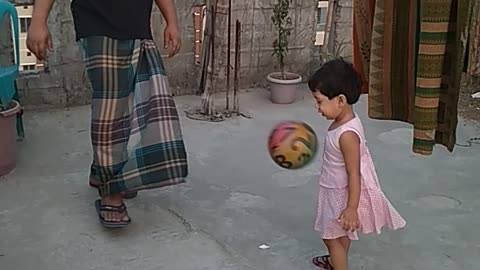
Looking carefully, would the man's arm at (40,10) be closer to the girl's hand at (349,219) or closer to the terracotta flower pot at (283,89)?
the girl's hand at (349,219)

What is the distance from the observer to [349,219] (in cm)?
249

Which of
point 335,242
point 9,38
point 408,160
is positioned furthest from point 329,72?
point 9,38

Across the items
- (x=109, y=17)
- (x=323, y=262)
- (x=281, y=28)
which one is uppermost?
(x=109, y=17)

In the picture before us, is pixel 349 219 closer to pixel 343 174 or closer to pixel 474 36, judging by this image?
pixel 343 174

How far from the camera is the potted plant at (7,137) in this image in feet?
11.6

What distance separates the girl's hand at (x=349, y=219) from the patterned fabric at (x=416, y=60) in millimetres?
294

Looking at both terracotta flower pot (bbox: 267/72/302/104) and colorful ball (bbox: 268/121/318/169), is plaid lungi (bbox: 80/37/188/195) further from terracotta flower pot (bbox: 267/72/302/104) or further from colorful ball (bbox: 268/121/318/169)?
terracotta flower pot (bbox: 267/72/302/104)

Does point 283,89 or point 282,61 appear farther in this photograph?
point 282,61

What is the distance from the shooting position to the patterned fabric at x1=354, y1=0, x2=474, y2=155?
7.51 feet

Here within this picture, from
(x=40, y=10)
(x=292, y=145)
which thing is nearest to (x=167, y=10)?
(x=40, y=10)

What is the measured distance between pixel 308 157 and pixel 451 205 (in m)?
1.13

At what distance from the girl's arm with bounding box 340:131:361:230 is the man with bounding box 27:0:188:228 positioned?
849mm

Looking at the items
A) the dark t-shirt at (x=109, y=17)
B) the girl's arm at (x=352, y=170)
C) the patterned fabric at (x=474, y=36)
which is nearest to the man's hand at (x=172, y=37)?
the dark t-shirt at (x=109, y=17)

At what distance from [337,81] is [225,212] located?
3.50 ft
